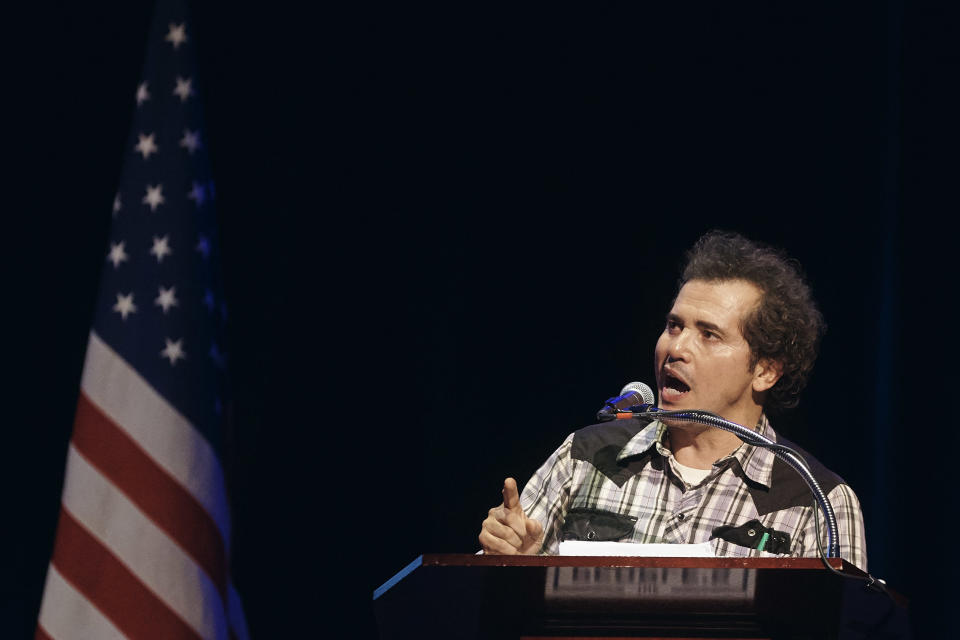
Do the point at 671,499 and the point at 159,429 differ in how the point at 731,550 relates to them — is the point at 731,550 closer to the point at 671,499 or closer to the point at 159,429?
the point at 671,499

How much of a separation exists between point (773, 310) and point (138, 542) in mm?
1705

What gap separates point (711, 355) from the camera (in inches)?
101

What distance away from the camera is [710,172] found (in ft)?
10.4

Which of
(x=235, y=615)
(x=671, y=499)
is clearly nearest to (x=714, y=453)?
(x=671, y=499)

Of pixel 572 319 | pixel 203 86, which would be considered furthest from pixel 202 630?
pixel 203 86

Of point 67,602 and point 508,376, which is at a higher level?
point 508,376

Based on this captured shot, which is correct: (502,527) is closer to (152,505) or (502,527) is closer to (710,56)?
(152,505)

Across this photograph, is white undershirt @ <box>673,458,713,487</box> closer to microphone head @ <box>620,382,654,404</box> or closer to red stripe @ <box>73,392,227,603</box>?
microphone head @ <box>620,382,654,404</box>

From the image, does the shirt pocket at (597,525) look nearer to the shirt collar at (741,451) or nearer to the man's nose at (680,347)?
the shirt collar at (741,451)

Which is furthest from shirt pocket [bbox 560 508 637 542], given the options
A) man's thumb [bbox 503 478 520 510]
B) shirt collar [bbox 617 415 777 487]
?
man's thumb [bbox 503 478 520 510]

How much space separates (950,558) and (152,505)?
7.02 feet

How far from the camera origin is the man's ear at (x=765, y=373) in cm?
265

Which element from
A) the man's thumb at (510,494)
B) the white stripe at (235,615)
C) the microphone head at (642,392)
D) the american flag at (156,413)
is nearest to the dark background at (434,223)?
the white stripe at (235,615)

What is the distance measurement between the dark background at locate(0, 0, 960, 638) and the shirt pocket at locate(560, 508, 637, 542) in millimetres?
657
